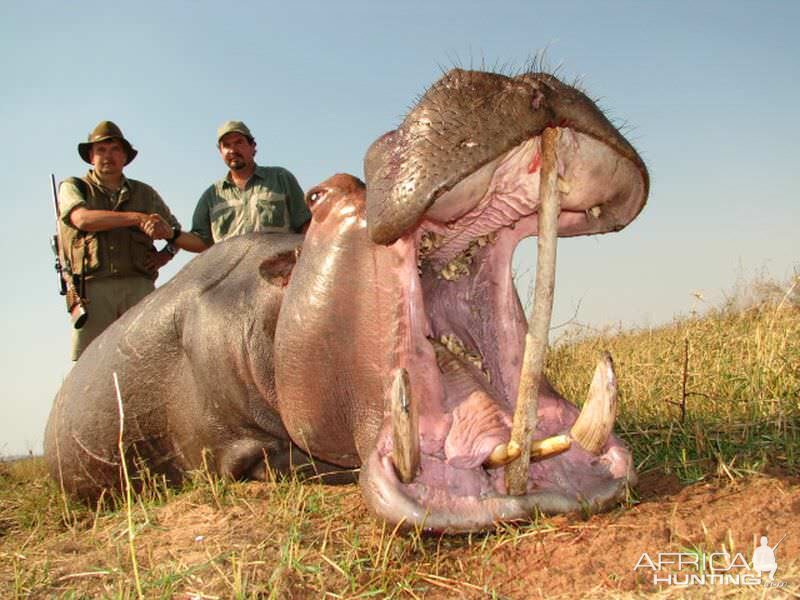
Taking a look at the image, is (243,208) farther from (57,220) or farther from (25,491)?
(25,491)

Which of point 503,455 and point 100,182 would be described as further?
point 100,182

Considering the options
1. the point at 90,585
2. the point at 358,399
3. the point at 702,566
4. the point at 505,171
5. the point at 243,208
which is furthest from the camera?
the point at 243,208

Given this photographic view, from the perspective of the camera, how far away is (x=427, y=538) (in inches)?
93.7

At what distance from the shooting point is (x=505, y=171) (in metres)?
2.66

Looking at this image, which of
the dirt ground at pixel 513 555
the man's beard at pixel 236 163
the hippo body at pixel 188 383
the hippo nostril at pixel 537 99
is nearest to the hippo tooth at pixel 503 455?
the dirt ground at pixel 513 555

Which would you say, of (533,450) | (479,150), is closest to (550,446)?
(533,450)

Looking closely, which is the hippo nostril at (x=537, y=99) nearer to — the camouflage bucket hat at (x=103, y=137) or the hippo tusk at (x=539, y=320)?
the hippo tusk at (x=539, y=320)

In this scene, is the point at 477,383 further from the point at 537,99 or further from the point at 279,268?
the point at 279,268

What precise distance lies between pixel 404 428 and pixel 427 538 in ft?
1.22

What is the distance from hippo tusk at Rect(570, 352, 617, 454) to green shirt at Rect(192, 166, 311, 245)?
5.25 metres

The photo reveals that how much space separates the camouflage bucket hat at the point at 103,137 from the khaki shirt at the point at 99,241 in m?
0.35

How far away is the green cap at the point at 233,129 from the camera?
7.61 meters

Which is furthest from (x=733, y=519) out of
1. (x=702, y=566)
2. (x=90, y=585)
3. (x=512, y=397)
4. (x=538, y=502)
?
(x=90, y=585)

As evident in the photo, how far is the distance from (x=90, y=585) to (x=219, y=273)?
1780 millimetres
